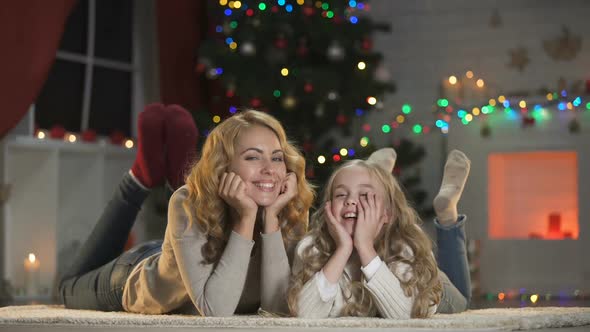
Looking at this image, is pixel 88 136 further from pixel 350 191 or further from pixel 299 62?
pixel 350 191

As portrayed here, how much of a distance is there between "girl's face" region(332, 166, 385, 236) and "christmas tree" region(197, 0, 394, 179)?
280 cm

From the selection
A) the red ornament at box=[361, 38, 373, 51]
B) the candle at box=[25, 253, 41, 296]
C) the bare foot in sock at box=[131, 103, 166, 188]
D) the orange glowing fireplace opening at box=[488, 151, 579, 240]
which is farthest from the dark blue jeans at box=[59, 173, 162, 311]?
the orange glowing fireplace opening at box=[488, 151, 579, 240]

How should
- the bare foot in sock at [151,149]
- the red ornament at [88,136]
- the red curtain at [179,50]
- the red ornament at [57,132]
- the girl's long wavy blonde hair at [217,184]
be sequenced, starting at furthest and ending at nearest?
the red curtain at [179,50] → the red ornament at [88,136] → the red ornament at [57,132] → the bare foot in sock at [151,149] → the girl's long wavy blonde hair at [217,184]

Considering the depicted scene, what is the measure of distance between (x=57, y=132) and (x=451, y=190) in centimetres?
296

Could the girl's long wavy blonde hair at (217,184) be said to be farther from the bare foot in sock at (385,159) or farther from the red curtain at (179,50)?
the red curtain at (179,50)

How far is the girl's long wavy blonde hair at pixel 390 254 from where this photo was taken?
2443 mm

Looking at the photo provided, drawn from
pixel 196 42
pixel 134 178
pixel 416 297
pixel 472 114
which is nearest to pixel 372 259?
pixel 416 297

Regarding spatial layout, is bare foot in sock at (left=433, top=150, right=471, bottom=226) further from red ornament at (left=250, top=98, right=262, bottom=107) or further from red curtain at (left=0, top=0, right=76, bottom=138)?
red curtain at (left=0, top=0, right=76, bottom=138)

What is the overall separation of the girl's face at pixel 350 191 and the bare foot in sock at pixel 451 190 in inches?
20.2

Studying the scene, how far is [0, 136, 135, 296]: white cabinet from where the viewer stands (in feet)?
17.4

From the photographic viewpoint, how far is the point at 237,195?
2.42 metres

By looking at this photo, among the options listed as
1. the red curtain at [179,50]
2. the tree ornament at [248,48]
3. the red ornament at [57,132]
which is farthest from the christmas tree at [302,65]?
the red ornament at [57,132]

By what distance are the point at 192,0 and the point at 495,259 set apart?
240cm

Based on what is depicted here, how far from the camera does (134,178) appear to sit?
3.25 metres
